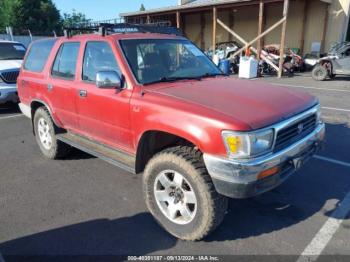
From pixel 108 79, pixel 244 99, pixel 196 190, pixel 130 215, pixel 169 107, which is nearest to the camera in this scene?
pixel 196 190

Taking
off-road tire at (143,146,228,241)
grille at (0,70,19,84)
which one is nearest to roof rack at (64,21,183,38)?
off-road tire at (143,146,228,241)

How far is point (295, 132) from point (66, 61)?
10.5 feet

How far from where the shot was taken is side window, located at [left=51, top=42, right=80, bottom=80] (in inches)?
169

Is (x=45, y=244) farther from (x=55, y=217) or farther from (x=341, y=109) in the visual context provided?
(x=341, y=109)

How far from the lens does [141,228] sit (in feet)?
10.9

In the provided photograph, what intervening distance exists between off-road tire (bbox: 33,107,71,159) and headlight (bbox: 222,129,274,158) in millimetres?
3228

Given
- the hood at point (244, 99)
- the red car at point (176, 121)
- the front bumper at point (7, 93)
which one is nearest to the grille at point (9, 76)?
the front bumper at point (7, 93)

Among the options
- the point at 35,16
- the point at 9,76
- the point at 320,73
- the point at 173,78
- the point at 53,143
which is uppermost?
the point at 35,16

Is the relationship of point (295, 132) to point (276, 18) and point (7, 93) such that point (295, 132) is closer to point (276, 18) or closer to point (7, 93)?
point (7, 93)

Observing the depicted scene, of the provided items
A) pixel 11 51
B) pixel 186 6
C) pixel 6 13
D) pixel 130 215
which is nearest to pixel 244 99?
pixel 130 215

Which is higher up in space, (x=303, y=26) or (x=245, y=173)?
(x=303, y=26)

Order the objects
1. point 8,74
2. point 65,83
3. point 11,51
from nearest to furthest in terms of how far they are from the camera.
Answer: point 65,83
point 8,74
point 11,51

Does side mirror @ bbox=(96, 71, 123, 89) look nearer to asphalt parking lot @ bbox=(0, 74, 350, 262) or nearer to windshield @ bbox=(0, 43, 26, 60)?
asphalt parking lot @ bbox=(0, 74, 350, 262)

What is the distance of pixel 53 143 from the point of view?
16.5 feet
